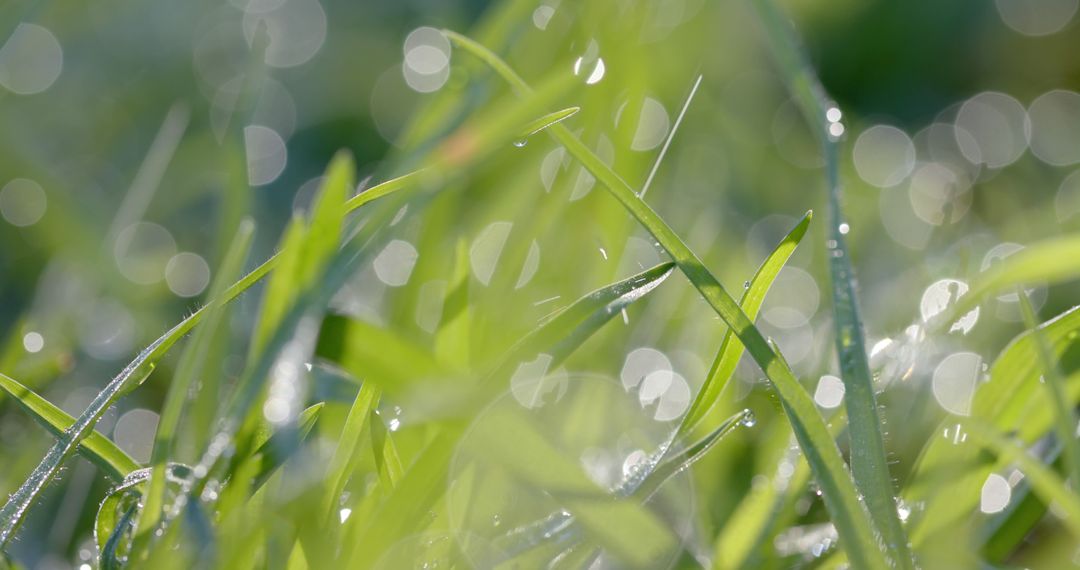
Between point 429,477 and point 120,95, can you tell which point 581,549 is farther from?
point 120,95

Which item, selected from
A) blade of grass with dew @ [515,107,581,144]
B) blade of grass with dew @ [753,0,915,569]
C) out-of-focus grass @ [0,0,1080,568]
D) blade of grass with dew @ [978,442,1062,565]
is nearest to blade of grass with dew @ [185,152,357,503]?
out-of-focus grass @ [0,0,1080,568]

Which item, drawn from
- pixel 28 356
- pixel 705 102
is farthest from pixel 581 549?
pixel 705 102

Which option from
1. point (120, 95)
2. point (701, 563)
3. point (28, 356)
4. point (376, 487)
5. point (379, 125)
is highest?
point (120, 95)

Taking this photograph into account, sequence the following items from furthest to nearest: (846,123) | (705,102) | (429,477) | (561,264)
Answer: (846,123) < (705,102) < (561,264) < (429,477)

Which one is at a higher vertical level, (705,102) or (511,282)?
(705,102)

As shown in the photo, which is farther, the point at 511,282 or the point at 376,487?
the point at 511,282

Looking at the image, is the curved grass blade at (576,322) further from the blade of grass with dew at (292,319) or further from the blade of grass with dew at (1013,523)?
the blade of grass with dew at (1013,523)

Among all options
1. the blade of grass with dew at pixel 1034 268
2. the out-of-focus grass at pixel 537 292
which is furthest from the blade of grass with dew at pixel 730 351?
the blade of grass with dew at pixel 1034 268
